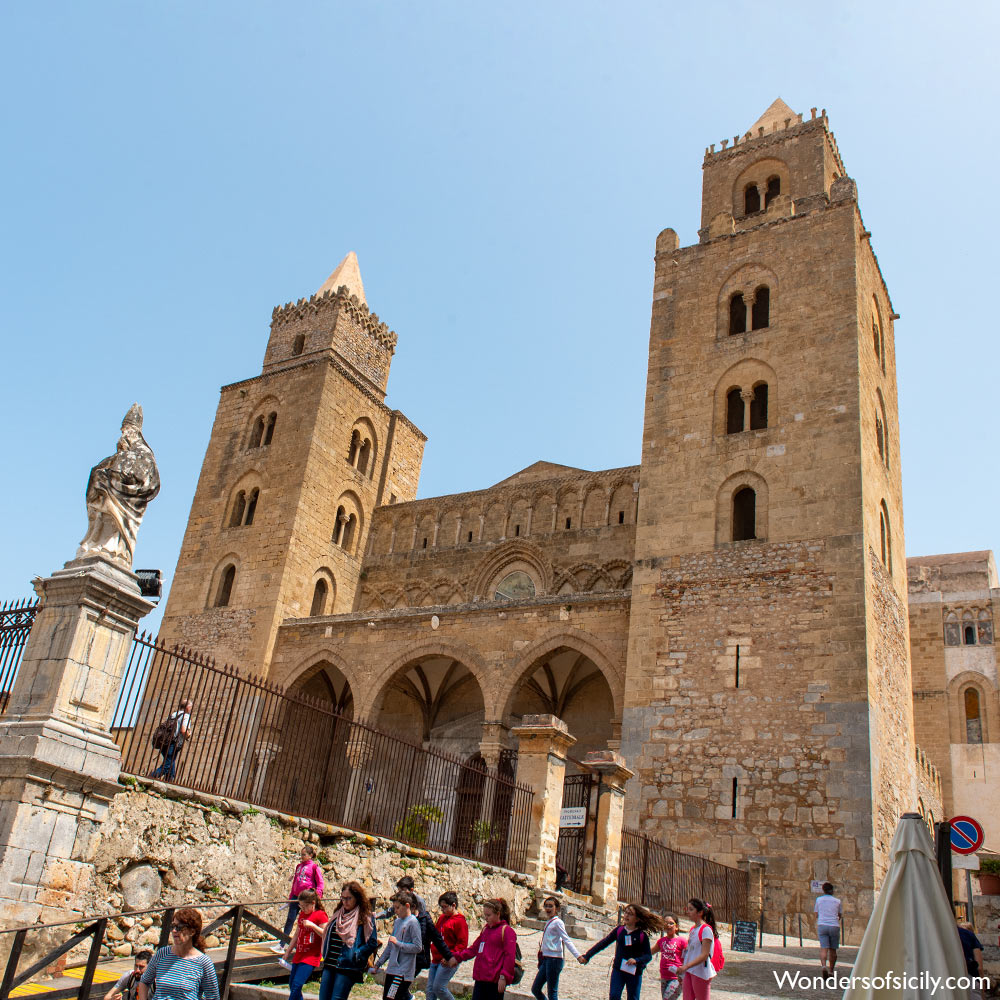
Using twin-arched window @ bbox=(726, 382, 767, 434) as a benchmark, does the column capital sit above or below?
below

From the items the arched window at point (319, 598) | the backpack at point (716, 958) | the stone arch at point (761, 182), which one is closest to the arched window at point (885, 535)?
the stone arch at point (761, 182)

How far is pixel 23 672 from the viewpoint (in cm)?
718

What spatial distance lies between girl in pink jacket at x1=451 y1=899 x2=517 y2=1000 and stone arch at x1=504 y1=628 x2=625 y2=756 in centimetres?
1194

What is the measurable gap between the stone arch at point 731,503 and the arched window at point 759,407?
1264 millimetres

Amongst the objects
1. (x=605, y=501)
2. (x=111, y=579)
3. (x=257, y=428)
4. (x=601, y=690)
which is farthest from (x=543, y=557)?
(x=111, y=579)

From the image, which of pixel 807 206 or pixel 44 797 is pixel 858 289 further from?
pixel 44 797

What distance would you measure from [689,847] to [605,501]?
9570mm

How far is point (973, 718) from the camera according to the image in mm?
25891

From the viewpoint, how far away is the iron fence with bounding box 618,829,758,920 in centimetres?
1323

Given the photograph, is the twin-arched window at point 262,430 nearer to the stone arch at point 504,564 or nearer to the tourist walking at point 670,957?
the stone arch at point 504,564

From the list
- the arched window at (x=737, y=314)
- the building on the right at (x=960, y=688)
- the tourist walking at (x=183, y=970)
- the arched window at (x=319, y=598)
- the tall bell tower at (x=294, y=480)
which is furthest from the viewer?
the building on the right at (x=960, y=688)

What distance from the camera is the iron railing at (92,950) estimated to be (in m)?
5.10

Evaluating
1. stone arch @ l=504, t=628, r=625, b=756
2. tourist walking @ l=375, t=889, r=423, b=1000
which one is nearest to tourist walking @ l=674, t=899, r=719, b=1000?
tourist walking @ l=375, t=889, r=423, b=1000

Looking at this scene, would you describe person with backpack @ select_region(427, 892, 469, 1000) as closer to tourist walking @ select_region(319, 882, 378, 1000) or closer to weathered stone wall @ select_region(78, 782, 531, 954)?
tourist walking @ select_region(319, 882, 378, 1000)
